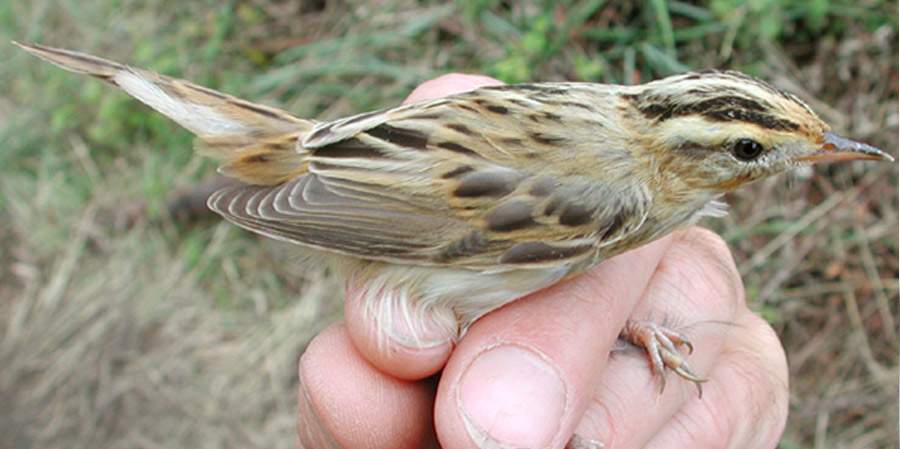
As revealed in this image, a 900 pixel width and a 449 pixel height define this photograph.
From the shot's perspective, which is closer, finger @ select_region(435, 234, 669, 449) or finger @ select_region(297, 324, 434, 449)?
finger @ select_region(435, 234, 669, 449)

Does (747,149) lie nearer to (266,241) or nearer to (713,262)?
Result: (713,262)

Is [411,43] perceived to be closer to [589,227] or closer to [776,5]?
[776,5]

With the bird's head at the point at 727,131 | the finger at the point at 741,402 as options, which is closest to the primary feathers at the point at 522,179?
the bird's head at the point at 727,131

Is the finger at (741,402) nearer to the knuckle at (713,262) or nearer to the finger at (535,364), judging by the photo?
the knuckle at (713,262)

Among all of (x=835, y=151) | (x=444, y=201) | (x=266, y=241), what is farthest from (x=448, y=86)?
(x=266, y=241)

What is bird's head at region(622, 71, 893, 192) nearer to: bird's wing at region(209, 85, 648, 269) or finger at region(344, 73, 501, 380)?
bird's wing at region(209, 85, 648, 269)

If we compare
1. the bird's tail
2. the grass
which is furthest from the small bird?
the grass

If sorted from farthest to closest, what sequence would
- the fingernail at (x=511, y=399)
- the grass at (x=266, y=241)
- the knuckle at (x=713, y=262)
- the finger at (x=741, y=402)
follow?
1. the grass at (x=266, y=241)
2. the knuckle at (x=713, y=262)
3. the finger at (x=741, y=402)
4. the fingernail at (x=511, y=399)
